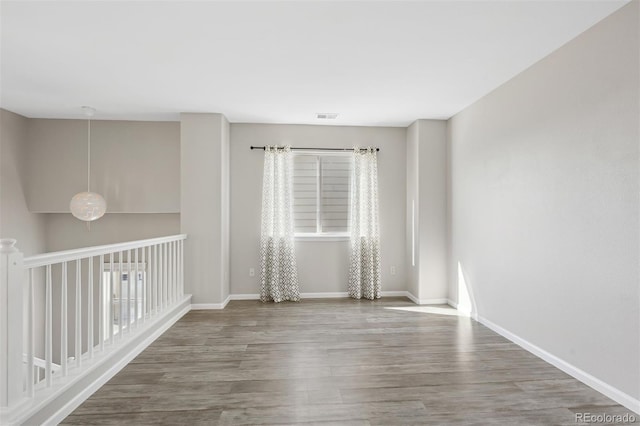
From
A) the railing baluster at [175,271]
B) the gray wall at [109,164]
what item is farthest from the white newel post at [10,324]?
the gray wall at [109,164]

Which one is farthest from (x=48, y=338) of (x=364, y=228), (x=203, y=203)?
(x=364, y=228)

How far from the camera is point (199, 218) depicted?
4395 millimetres

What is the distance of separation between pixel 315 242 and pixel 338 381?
269 centimetres

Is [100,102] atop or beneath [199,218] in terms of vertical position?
atop

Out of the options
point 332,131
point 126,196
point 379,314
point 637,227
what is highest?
point 332,131

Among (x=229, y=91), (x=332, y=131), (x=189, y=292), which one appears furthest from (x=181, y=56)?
(x=189, y=292)

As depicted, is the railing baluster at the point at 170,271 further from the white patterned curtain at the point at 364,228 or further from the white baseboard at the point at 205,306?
the white patterned curtain at the point at 364,228

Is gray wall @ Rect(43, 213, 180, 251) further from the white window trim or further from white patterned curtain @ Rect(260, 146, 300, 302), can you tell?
the white window trim

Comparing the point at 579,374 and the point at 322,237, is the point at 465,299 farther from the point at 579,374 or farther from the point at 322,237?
the point at 322,237

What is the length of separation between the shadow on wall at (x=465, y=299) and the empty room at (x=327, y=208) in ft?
0.13

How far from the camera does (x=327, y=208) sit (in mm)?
5062

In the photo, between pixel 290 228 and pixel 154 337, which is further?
pixel 290 228

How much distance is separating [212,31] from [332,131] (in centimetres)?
274

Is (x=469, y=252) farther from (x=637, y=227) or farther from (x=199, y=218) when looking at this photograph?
(x=199, y=218)
